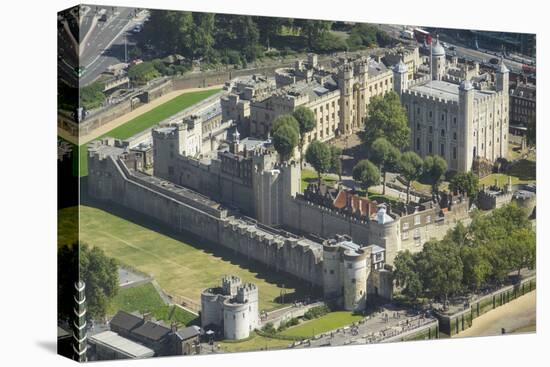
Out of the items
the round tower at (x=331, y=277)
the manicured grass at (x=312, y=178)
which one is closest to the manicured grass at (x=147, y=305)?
the round tower at (x=331, y=277)

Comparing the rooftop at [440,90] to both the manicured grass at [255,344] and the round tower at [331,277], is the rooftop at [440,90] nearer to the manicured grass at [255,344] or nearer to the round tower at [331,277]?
the round tower at [331,277]

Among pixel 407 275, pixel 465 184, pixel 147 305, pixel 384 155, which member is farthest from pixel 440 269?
pixel 147 305

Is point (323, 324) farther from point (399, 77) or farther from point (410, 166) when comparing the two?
point (399, 77)

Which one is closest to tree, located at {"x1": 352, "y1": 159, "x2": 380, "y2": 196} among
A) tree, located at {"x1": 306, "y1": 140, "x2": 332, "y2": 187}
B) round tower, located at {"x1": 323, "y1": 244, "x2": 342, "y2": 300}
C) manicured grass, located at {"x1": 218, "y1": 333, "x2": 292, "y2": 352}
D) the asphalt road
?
tree, located at {"x1": 306, "y1": 140, "x2": 332, "y2": 187}

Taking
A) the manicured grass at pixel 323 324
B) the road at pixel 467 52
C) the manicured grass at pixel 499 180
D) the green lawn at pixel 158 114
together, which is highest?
the road at pixel 467 52

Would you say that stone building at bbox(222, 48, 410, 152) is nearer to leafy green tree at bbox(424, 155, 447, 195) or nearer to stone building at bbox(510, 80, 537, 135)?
leafy green tree at bbox(424, 155, 447, 195)

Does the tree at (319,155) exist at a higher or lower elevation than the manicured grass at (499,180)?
higher
